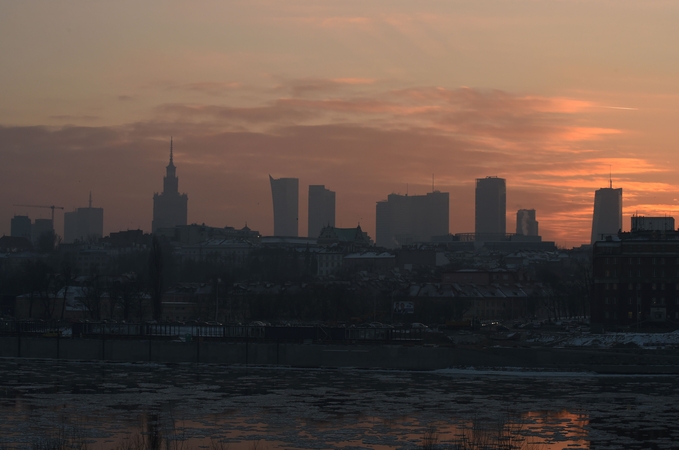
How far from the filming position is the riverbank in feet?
219

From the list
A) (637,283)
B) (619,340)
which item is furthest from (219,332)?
(637,283)

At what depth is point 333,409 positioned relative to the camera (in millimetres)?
46594

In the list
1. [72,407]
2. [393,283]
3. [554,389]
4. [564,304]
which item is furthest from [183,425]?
[393,283]

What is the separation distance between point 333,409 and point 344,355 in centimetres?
2474

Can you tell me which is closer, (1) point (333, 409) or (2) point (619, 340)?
(1) point (333, 409)

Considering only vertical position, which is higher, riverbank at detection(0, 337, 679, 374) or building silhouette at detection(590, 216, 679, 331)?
building silhouette at detection(590, 216, 679, 331)

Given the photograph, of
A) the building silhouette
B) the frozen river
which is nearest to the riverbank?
the frozen river

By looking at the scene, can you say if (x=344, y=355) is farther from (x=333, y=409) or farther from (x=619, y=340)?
(x=333, y=409)

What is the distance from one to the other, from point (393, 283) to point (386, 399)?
333ft

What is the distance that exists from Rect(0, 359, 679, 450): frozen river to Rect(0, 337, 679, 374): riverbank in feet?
9.95

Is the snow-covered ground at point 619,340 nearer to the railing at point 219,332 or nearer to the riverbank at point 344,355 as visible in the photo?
the riverbank at point 344,355

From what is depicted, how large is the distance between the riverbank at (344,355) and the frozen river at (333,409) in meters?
3.03

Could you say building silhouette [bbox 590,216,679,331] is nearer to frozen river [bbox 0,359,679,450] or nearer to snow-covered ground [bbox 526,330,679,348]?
snow-covered ground [bbox 526,330,679,348]

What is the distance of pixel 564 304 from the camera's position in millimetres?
123438
